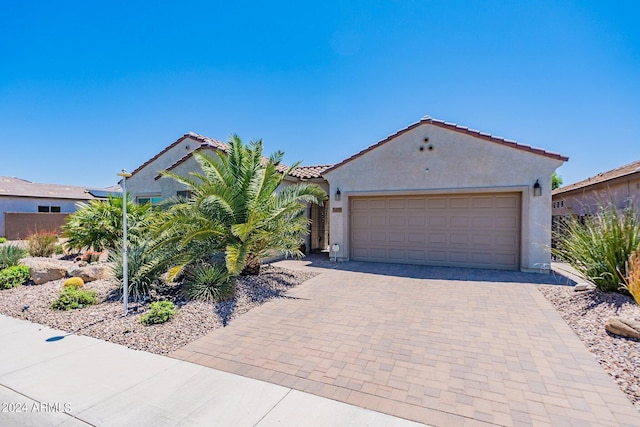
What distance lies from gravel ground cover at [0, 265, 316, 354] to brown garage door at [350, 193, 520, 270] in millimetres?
5245

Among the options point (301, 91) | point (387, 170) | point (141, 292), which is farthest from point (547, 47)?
point (141, 292)

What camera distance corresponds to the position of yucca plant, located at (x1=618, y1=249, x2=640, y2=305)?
5.45 m

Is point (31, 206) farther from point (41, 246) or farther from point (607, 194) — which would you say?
point (607, 194)

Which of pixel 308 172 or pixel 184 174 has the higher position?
pixel 308 172

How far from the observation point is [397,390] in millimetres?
3785

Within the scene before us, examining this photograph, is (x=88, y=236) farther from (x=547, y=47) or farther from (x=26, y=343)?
(x=547, y=47)

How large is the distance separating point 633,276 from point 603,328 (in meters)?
1.20

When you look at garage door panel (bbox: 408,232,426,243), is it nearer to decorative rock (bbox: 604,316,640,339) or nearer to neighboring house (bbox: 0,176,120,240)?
decorative rock (bbox: 604,316,640,339)

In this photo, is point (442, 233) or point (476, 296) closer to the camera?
point (476, 296)

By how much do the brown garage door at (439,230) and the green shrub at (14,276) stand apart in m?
11.3

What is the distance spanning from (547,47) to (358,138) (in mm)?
8384

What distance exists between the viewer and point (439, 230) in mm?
12008

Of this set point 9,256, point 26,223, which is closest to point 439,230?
point 9,256

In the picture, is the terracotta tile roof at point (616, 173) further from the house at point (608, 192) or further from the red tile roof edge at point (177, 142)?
the red tile roof edge at point (177, 142)
